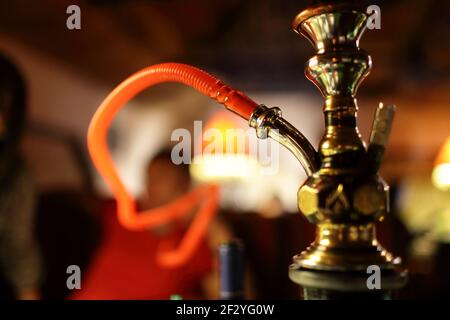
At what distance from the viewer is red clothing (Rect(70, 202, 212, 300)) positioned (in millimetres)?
1699

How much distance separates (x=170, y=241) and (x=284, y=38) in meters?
3.08

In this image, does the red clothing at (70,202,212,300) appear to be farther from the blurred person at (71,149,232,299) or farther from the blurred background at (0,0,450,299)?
the blurred background at (0,0,450,299)

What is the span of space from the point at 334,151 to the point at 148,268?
142cm

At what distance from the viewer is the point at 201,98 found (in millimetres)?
6262

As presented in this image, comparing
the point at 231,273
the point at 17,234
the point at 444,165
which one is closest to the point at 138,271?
the point at 17,234

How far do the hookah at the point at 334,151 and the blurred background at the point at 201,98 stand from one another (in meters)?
0.15

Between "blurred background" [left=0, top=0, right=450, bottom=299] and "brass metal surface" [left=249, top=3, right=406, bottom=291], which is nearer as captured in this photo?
"brass metal surface" [left=249, top=3, right=406, bottom=291]

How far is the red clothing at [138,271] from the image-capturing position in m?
1.70

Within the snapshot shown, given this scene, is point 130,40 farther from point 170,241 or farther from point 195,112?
point 195,112

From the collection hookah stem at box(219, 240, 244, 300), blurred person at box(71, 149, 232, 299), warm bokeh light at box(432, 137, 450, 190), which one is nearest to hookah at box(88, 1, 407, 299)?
hookah stem at box(219, 240, 244, 300)

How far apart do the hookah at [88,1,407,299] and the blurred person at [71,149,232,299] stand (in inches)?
47.6

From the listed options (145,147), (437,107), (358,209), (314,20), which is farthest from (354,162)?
(437,107)

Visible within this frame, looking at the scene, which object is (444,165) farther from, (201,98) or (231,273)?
(201,98)

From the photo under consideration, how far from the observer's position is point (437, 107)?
6281 mm
